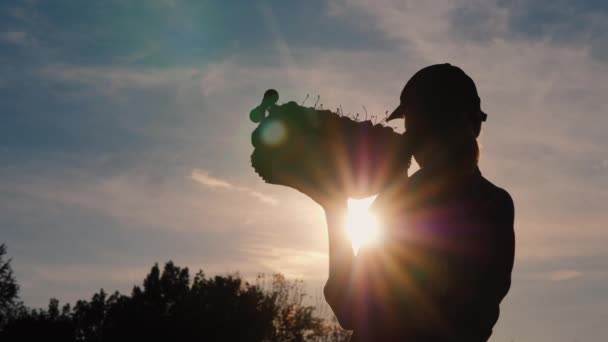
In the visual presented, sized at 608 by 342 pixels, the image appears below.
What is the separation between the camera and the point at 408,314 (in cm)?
255

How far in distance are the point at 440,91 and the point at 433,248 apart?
2.49ft

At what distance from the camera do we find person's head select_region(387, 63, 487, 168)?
8.98ft

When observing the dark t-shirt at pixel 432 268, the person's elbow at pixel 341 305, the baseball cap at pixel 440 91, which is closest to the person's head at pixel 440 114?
the baseball cap at pixel 440 91

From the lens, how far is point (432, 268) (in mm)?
2574

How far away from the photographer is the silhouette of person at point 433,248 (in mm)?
2553

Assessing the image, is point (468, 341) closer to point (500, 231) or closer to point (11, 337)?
point (500, 231)

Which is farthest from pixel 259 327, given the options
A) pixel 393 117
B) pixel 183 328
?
pixel 393 117

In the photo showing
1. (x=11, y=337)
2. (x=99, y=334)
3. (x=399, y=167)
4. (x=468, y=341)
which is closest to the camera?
(x=468, y=341)

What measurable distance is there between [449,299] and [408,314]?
190 mm

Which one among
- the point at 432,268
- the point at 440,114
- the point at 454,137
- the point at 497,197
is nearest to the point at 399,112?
the point at 440,114

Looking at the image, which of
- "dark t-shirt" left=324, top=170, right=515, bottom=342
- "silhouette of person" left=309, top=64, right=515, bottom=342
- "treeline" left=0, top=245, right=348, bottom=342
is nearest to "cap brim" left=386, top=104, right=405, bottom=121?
"silhouette of person" left=309, top=64, right=515, bottom=342

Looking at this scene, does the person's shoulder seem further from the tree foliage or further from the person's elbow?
the tree foliage

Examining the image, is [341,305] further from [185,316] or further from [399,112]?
[185,316]

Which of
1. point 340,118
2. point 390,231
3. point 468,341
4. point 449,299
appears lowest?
point 468,341
